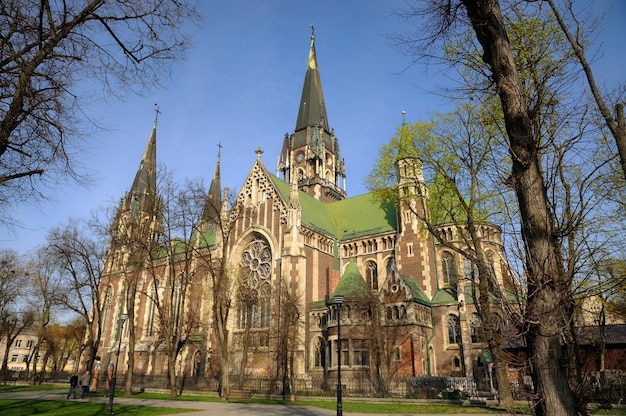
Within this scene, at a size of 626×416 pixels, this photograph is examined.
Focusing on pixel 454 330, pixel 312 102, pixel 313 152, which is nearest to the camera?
pixel 454 330

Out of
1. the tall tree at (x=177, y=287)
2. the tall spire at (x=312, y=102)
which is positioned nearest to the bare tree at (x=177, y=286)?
the tall tree at (x=177, y=287)

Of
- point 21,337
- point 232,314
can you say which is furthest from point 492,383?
point 21,337

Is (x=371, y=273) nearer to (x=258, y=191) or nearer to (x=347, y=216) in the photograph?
(x=347, y=216)

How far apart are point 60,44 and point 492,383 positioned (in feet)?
87.9

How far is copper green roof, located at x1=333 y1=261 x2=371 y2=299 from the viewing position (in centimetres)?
2877

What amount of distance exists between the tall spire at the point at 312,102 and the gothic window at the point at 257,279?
22430mm

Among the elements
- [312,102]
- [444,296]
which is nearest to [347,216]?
[444,296]

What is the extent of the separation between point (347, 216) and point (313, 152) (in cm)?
1323

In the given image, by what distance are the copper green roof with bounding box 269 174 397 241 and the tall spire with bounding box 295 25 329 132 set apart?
15.9 meters

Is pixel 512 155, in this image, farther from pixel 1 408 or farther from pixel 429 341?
pixel 429 341

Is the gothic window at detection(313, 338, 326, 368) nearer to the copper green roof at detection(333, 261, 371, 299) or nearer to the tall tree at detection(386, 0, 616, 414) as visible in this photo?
the copper green roof at detection(333, 261, 371, 299)

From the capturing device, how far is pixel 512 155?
6.24 m

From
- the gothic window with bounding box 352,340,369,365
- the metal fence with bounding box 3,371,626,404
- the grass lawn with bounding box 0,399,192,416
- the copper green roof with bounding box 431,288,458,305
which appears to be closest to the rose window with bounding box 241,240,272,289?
the metal fence with bounding box 3,371,626,404

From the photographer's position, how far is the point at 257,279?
36.5 m
